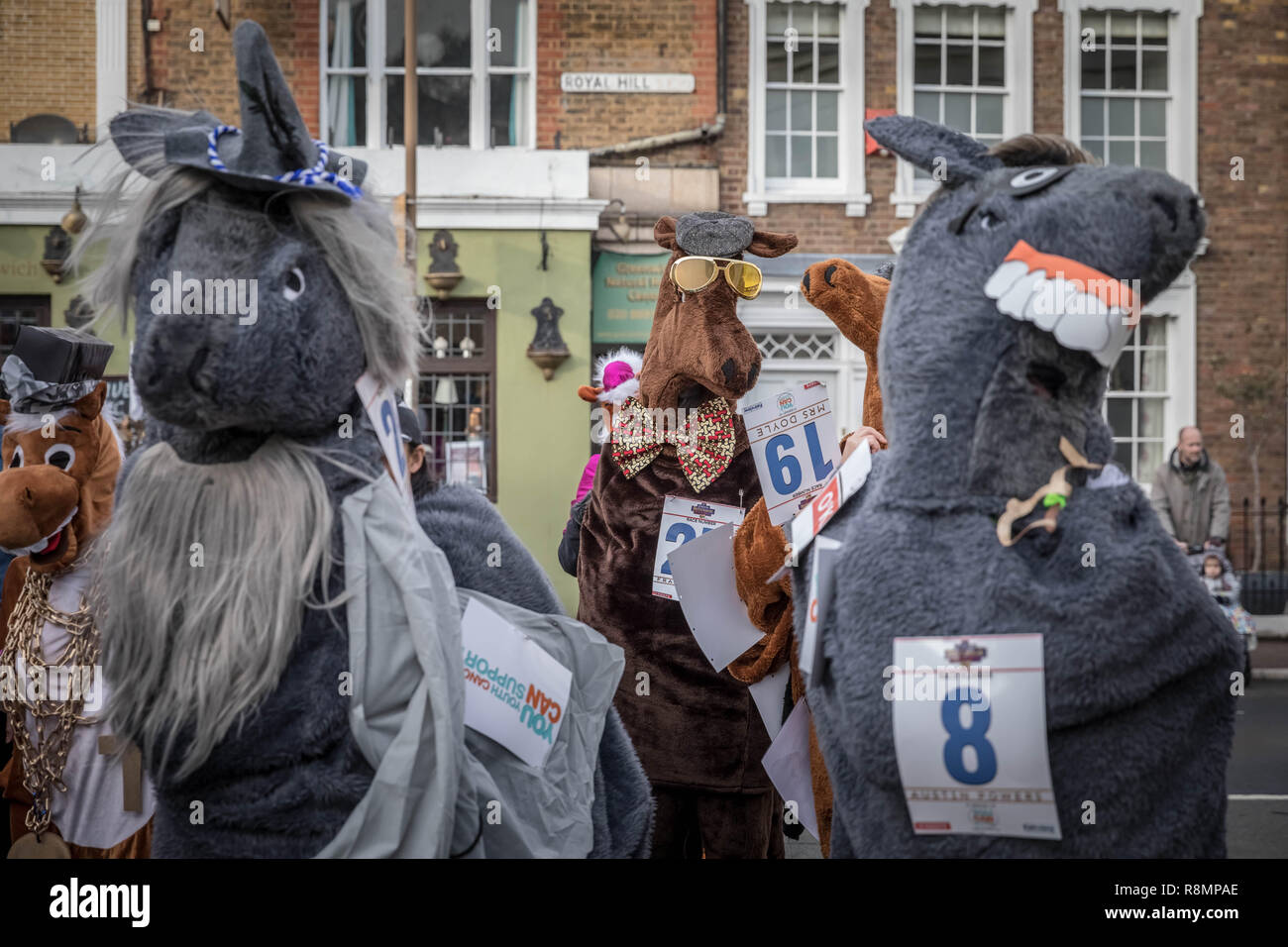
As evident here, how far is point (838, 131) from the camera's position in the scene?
A: 1320 centimetres

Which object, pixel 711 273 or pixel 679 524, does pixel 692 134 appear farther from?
pixel 679 524

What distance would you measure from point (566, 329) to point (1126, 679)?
36.0ft

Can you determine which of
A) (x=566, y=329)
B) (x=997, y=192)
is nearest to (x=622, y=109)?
(x=566, y=329)

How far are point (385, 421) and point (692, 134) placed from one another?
1104 centimetres

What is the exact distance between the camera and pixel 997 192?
225 centimetres

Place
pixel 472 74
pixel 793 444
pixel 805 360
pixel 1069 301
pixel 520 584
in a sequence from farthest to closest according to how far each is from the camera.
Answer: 1. pixel 805 360
2. pixel 472 74
3. pixel 793 444
4. pixel 520 584
5. pixel 1069 301

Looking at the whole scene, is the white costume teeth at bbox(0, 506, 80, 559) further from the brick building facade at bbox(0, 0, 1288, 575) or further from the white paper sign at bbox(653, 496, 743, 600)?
the brick building facade at bbox(0, 0, 1288, 575)

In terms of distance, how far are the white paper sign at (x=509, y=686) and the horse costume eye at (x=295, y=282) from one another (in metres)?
0.70

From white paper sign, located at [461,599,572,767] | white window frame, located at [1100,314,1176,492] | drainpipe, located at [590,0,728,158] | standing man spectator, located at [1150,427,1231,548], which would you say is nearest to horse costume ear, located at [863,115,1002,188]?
white paper sign, located at [461,599,572,767]

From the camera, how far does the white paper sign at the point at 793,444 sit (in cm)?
330

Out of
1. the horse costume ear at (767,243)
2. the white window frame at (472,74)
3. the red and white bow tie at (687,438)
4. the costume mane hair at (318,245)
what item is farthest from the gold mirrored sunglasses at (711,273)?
the white window frame at (472,74)

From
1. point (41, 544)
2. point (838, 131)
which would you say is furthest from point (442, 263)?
point (41, 544)

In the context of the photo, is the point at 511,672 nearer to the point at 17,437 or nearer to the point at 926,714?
the point at 926,714

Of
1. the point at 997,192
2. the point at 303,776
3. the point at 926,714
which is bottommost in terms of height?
the point at 303,776
